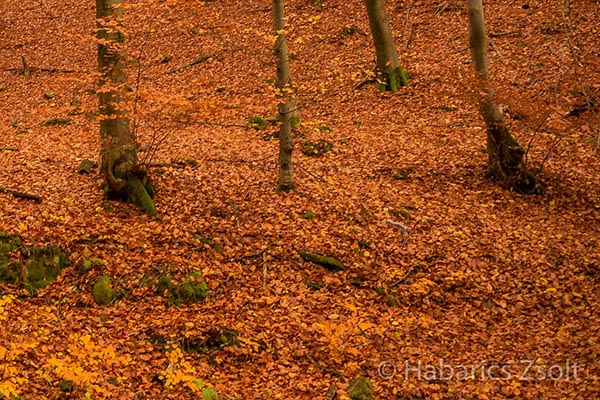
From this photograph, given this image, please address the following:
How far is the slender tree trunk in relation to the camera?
32.7 ft

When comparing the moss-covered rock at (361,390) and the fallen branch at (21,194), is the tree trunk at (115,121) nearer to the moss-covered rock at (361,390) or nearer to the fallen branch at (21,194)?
the fallen branch at (21,194)

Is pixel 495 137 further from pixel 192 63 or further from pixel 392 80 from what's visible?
pixel 192 63

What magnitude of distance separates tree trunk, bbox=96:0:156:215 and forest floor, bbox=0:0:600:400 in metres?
0.29

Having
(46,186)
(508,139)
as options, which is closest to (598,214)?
(508,139)

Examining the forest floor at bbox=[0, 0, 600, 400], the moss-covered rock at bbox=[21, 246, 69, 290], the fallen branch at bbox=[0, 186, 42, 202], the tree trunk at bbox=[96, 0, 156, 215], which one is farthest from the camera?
the fallen branch at bbox=[0, 186, 42, 202]

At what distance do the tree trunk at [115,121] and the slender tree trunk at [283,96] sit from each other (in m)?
2.51

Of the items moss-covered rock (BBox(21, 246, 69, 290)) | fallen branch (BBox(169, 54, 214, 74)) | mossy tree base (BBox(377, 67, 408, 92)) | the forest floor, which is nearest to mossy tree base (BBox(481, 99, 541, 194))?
the forest floor

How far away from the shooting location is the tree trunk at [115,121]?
9203mm

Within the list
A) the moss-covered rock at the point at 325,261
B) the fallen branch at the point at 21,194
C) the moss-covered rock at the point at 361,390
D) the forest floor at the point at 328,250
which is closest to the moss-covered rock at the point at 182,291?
the forest floor at the point at 328,250

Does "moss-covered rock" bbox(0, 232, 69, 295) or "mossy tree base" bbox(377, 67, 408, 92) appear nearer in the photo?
"moss-covered rock" bbox(0, 232, 69, 295)

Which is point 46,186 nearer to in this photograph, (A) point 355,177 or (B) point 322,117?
(A) point 355,177

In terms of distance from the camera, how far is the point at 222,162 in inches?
486

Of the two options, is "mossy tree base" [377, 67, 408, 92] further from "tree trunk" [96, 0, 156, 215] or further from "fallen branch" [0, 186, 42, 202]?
"fallen branch" [0, 186, 42, 202]

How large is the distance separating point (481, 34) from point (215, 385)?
8301 mm
